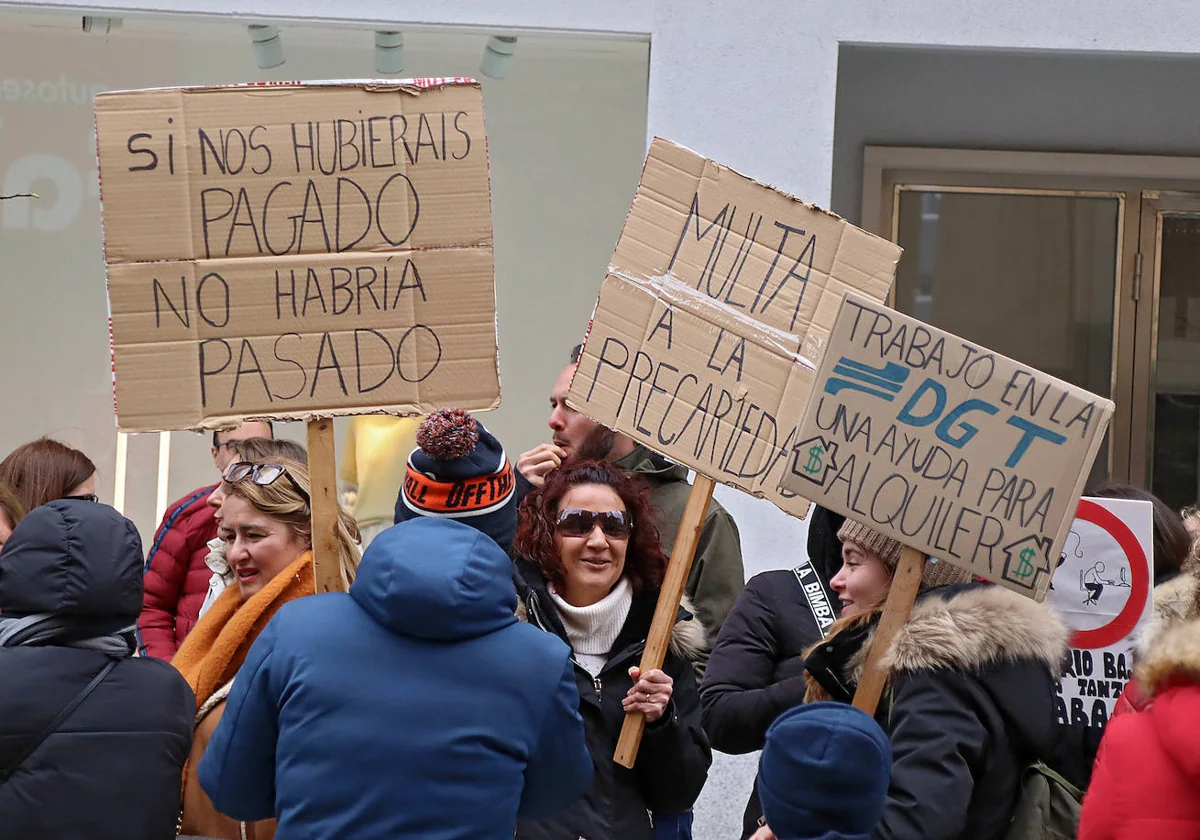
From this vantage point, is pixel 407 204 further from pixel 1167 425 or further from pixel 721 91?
pixel 1167 425

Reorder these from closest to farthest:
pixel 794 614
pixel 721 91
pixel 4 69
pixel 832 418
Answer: pixel 832 418 → pixel 794 614 → pixel 721 91 → pixel 4 69

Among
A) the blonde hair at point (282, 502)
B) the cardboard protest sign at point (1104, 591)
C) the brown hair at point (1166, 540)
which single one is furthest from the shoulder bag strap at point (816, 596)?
the blonde hair at point (282, 502)

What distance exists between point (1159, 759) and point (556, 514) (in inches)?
68.8

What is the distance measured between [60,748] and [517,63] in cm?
391

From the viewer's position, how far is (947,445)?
11.0ft

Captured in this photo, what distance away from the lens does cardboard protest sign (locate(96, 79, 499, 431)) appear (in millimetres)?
3488

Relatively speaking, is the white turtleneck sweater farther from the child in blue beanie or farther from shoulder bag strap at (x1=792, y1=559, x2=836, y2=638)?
the child in blue beanie

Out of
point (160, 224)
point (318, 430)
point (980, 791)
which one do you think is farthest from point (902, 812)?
point (160, 224)

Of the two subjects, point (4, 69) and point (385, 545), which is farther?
point (4, 69)

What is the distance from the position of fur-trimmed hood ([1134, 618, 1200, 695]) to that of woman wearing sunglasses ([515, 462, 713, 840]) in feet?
4.12

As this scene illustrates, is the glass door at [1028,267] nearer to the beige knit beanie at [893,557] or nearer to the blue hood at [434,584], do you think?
the beige knit beanie at [893,557]

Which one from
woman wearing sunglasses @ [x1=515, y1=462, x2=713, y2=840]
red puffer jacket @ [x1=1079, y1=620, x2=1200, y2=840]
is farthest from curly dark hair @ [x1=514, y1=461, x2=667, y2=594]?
red puffer jacket @ [x1=1079, y1=620, x2=1200, y2=840]

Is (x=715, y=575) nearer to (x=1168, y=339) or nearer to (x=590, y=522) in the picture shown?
(x=590, y=522)

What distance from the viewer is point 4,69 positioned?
21.3 ft
